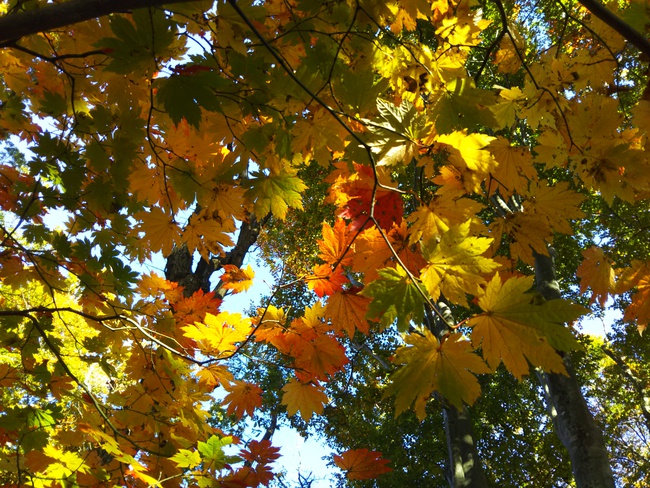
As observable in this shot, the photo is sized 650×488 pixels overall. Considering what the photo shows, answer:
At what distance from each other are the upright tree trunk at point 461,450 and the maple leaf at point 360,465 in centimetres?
235

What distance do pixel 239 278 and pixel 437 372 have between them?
1992 mm

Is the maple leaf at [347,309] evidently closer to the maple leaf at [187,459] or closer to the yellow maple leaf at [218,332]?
the yellow maple leaf at [218,332]

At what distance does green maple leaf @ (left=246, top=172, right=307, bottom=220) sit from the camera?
1.78 metres

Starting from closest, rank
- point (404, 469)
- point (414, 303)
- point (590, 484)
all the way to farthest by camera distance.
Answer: point (414, 303) → point (590, 484) → point (404, 469)

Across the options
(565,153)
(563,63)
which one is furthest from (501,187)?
(563,63)

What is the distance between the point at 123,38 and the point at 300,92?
60cm

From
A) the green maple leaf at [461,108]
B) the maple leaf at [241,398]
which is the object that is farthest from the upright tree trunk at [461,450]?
the green maple leaf at [461,108]

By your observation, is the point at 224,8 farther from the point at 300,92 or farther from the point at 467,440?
the point at 467,440

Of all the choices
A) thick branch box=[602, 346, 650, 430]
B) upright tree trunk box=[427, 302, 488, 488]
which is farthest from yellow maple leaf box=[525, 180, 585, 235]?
thick branch box=[602, 346, 650, 430]

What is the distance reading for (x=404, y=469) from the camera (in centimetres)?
782

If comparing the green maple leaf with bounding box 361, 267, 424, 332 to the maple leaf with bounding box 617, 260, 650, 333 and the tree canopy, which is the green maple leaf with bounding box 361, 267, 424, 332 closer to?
the tree canopy

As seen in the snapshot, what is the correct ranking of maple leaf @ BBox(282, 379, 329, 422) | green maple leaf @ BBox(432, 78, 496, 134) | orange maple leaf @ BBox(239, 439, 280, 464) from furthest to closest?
1. orange maple leaf @ BBox(239, 439, 280, 464)
2. maple leaf @ BBox(282, 379, 329, 422)
3. green maple leaf @ BBox(432, 78, 496, 134)

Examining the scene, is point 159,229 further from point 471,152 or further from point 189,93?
point 471,152

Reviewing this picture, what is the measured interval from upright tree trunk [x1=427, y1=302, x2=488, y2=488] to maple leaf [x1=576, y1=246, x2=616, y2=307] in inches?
102
